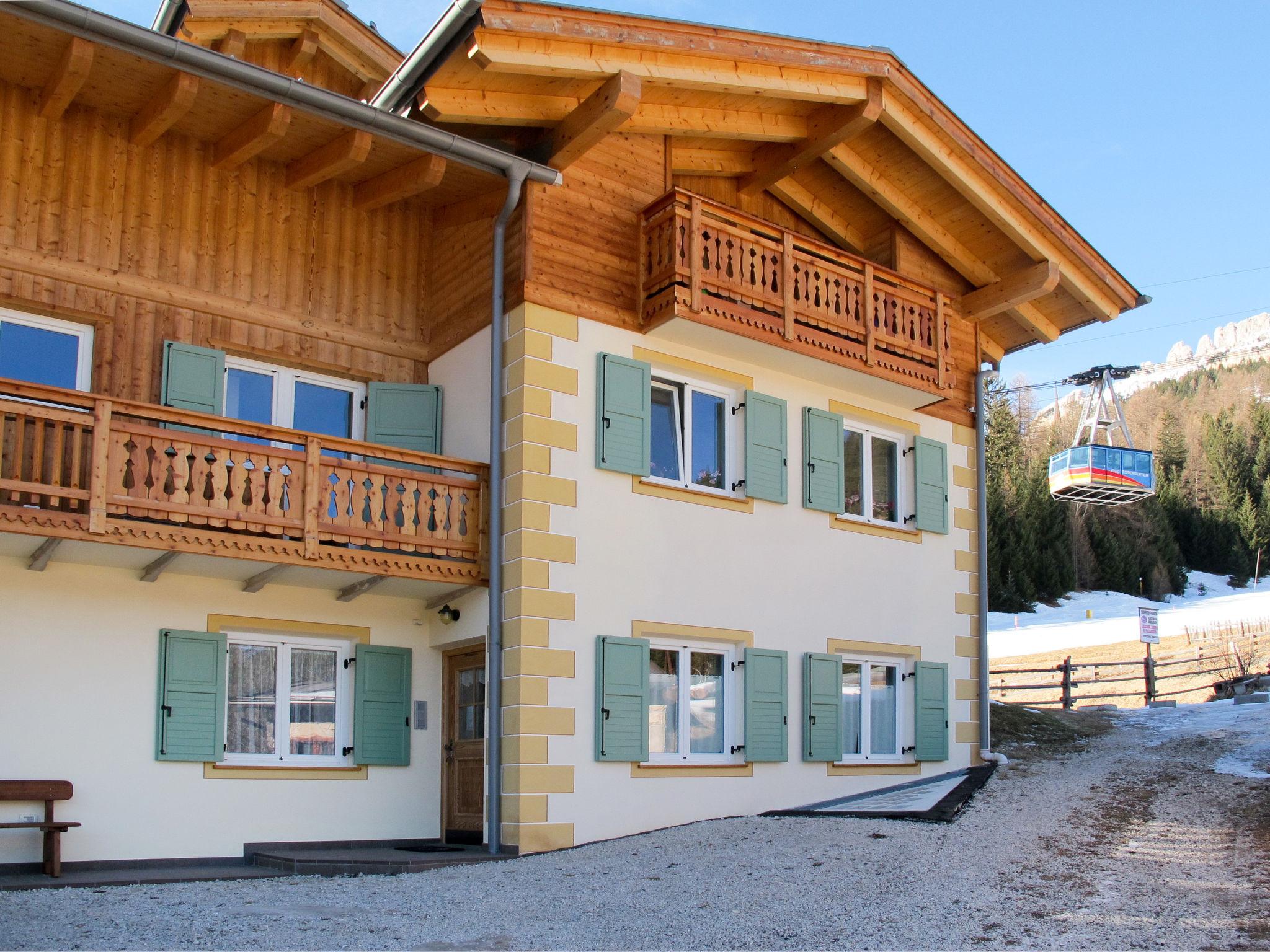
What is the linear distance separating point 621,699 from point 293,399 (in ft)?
14.1

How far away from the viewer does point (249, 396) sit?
12320 millimetres

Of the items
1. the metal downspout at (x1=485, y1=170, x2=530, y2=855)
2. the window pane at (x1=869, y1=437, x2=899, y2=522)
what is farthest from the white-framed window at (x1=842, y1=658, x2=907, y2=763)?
the metal downspout at (x1=485, y1=170, x2=530, y2=855)

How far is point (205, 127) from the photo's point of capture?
11750 millimetres

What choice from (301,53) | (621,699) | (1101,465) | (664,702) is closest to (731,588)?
(664,702)

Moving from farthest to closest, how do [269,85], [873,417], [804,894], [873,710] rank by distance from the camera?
[873,417] < [873,710] < [269,85] < [804,894]

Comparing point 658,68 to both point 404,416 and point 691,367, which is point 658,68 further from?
point 404,416

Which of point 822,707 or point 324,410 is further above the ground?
point 324,410

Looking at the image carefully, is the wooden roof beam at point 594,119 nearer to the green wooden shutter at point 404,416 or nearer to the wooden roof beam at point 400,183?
the wooden roof beam at point 400,183

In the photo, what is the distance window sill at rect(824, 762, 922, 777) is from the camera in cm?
1378

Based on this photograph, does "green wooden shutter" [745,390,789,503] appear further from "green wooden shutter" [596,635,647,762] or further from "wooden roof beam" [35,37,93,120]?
"wooden roof beam" [35,37,93,120]

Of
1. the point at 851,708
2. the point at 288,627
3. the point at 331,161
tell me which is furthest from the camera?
the point at 851,708

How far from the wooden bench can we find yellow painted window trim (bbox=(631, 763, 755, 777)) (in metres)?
4.82

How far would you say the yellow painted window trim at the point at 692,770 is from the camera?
39.6 ft

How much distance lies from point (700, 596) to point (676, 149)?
15.5ft
